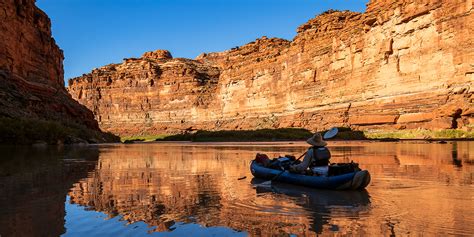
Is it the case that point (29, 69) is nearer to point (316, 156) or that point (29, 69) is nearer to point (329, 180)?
point (316, 156)

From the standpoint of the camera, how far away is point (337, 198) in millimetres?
8648

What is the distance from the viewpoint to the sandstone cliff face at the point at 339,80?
3526 cm

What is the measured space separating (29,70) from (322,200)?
41.8 m

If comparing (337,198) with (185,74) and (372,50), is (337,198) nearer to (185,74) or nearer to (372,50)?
(372,50)

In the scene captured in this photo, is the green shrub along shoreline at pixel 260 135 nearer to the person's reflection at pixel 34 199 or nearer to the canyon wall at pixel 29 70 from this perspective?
the canyon wall at pixel 29 70

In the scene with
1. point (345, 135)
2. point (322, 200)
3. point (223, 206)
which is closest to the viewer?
point (223, 206)

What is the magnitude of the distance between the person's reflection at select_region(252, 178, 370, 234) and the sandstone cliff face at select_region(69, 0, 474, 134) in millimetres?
27446

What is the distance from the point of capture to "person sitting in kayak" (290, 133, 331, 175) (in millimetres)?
10305

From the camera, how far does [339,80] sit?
50.0 meters

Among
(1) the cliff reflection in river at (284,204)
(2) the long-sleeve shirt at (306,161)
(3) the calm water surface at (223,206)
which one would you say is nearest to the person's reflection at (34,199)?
(3) the calm water surface at (223,206)

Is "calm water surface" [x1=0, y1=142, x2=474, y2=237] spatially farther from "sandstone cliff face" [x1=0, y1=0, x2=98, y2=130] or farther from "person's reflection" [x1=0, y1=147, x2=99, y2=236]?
"sandstone cliff face" [x1=0, y1=0, x2=98, y2=130]

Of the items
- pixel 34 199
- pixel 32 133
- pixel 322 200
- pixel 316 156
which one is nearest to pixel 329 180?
pixel 316 156

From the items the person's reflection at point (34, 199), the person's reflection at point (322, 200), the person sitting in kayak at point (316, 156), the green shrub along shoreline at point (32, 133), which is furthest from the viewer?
the green shrub along shoreline at point (32, 133)

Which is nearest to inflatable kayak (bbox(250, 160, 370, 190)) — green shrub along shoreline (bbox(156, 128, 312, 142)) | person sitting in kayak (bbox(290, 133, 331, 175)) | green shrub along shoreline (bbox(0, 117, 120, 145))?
person sitting in kayak (bbox(290, 133, 331, 175))
